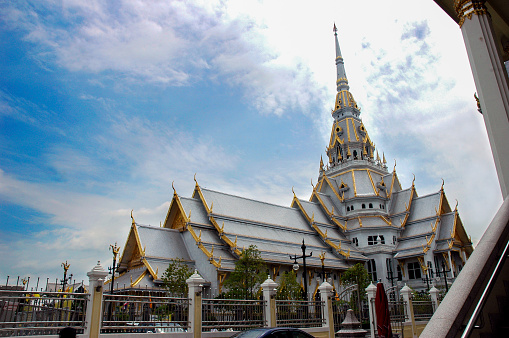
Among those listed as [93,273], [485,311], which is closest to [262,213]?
[93,273]

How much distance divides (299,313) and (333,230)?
91.3 ft

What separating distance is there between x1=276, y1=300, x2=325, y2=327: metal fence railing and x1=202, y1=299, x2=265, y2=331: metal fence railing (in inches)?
28.9

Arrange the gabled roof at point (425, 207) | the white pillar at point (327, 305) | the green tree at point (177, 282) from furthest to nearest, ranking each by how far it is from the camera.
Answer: the gabled roof at point (425, 207) → the green tree at point (177, 282) → the white pillar at point (327, 305)

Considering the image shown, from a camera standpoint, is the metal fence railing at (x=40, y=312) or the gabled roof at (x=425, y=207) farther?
the gabled roof at (x=425, y=207)

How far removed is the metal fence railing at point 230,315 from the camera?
1040cm

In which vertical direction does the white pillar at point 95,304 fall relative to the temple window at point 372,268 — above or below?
below

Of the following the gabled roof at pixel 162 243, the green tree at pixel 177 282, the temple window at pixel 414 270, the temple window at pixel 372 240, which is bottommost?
the green tree at pixel 177 282

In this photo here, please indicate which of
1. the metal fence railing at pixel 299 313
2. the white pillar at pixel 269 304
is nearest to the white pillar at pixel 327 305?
the metal fence railing at pixel 299 313

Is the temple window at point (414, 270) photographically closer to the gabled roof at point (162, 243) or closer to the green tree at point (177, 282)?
the gabled roof at point (162, 243)

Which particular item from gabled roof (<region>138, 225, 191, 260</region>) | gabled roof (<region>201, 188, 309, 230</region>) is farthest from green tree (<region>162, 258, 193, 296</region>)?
gabled roof (<region>201, 188, 309, 230</region>)

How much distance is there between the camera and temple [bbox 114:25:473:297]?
27183 mm

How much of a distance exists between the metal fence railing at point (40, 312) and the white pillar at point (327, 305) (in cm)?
756

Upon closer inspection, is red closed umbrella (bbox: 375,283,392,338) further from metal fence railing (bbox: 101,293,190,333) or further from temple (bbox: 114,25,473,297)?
temple (bbox: 114,25,473,297)

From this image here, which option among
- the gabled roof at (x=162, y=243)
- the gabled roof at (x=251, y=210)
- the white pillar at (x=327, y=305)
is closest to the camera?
the white pillar at (x=327, y=305)
